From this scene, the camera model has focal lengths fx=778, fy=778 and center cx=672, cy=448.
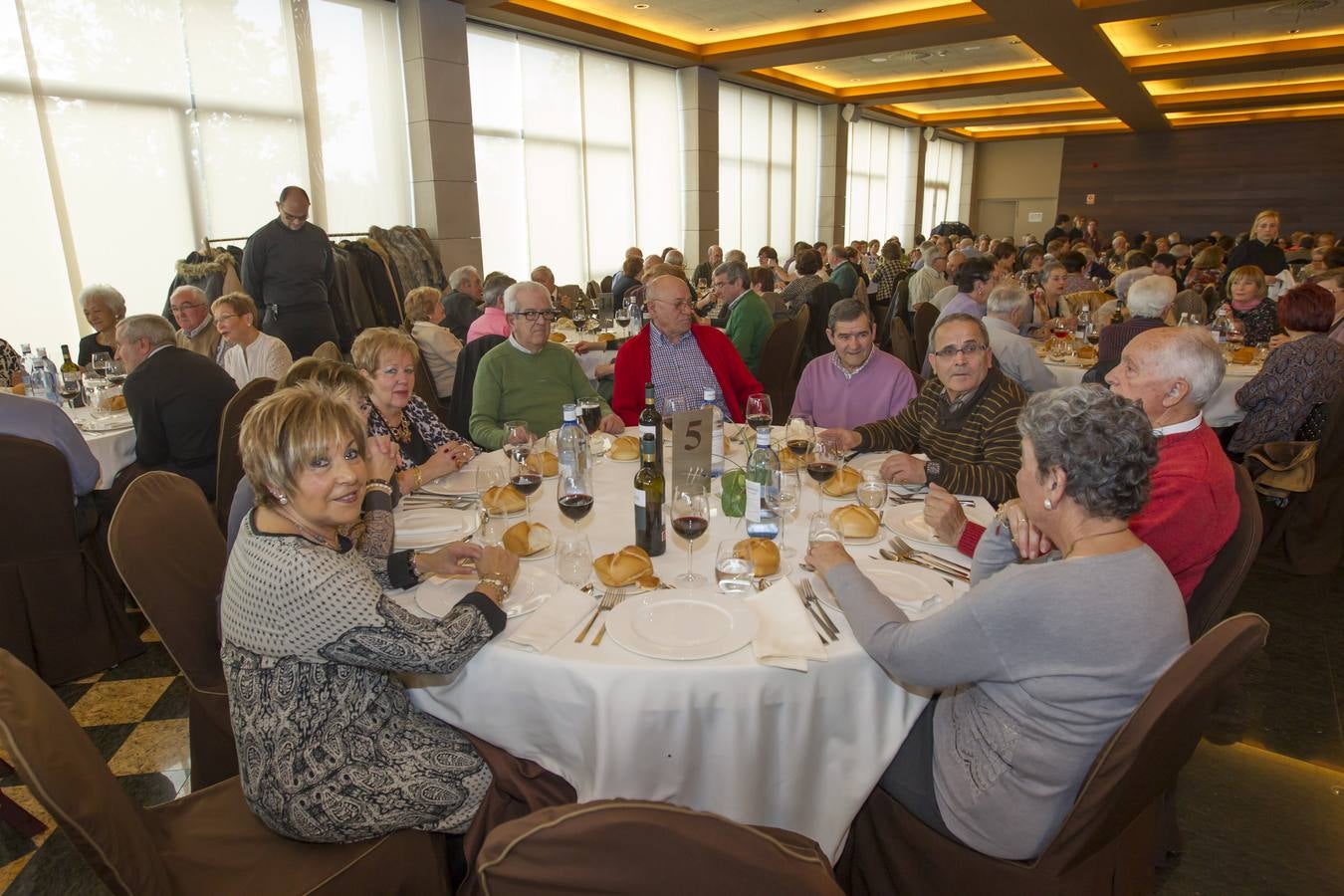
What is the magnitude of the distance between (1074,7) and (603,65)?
5497 mm

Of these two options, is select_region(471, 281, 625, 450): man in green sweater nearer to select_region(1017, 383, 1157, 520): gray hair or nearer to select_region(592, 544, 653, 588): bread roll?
select_region(592, 544, 653, 588): bread roll

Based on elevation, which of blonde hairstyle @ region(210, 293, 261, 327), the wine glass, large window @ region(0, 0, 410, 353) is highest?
large window @ region(0, 0, 410, 353)

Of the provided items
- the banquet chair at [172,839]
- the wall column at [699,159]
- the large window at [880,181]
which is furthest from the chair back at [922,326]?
the large window at [880,181]

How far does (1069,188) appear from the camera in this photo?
2030 cm

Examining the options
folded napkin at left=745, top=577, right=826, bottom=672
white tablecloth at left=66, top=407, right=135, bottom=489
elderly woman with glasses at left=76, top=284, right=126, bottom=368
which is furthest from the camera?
elderly woman with glasses at left=76, top=284, right=126, bottom=368

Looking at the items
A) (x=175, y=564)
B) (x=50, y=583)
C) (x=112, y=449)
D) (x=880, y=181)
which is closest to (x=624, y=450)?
(x=175, y=564)

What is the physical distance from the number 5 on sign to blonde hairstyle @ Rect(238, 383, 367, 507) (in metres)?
0.83

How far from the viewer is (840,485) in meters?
2.34

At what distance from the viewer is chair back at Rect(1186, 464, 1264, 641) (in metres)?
1.83

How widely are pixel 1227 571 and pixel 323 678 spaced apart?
204cm

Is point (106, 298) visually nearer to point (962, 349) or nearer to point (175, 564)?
point (175, 564)

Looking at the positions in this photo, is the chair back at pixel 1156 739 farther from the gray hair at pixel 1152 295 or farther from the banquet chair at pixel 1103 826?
the gray hair at pixel 1152 295

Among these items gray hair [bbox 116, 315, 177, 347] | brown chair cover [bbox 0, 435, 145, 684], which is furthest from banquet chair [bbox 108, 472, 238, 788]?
gray hair [bbox 116, 315, 177, 347]

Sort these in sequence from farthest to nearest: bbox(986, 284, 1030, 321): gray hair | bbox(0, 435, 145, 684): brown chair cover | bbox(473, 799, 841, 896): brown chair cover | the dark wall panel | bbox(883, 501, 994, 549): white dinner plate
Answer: the dark wall panel
bbox(986, 284, 1030, 321): gray hair
bbox(0, 435, 145, 684): brown chair cover
bbox(883, 501, 994, 549): white dinner plate
bbox(473, 799, 841, 896): brown chair cover
